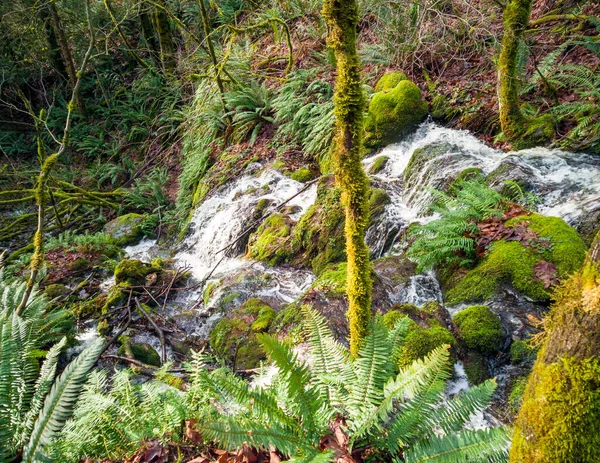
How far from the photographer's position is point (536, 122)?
236 inches

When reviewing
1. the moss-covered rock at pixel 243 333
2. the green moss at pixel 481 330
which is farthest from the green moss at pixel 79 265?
the green moss at pixel 481 330

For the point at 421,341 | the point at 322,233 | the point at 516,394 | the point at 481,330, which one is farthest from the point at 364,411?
the point at 322,233

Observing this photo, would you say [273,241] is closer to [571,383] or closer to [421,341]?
[421,341]

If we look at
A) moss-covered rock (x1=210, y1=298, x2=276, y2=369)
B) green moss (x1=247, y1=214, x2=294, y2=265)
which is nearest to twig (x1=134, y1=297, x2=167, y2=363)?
moss-covered rock (x1=210, y1=298, x2=276, y2=369)

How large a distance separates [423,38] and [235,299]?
21.9 ft

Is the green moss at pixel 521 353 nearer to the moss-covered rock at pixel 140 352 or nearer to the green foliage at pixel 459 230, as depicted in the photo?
the green foliage at pixel 459 230

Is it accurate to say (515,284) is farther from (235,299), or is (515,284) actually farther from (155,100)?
(155,100)

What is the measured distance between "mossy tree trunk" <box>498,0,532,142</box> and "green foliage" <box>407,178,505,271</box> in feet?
6.56

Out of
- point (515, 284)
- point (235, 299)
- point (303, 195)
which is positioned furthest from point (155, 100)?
point (515, 284)

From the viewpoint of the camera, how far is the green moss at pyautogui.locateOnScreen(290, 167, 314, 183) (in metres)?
7.82

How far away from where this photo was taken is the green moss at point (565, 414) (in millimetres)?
1150

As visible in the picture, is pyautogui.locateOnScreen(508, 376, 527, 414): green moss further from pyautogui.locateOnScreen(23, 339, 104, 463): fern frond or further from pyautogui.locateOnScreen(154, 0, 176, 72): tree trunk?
pyautogui.locateOnScreen(154, 0, 176, 72): tree trunk

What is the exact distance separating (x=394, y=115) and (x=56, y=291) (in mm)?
6719

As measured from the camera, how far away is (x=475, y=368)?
10.9 feet
